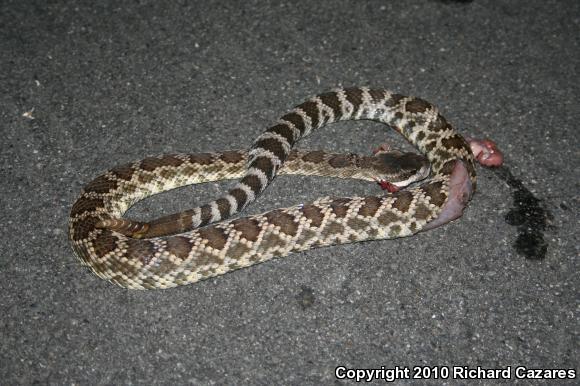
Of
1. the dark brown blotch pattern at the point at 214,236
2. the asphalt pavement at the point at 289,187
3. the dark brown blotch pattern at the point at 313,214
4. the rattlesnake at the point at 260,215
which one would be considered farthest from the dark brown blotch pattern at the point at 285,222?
the dark brown blotch pattern at the point at 214,236

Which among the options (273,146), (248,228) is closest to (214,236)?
(248,228)

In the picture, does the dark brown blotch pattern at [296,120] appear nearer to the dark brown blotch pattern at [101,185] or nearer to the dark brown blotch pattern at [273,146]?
the dark brown blotch pattern at [273,146]

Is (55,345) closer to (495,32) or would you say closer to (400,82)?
(400,82)

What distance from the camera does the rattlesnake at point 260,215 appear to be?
4.48 meters

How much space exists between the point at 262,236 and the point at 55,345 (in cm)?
179

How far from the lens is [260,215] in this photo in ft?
15.8

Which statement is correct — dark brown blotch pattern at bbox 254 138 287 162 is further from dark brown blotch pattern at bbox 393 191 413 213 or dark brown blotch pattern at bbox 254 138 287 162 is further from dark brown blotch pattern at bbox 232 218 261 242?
dark brown blotch pattern at bbox 393 191 413 213

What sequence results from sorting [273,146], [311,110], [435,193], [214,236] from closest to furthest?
[214,236]
[435,193]
[273,146]
[311,110]

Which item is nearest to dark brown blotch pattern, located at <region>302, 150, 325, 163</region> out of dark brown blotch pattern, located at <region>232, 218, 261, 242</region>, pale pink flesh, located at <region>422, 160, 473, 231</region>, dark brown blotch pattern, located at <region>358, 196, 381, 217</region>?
dark brown blotch pattern, located at <region>358, 196, 381, 217</region>

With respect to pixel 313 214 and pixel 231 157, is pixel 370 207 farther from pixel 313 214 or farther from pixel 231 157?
pixel 231 157

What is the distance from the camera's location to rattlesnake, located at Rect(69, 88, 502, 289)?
4.48 metres

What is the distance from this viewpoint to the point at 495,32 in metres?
6.95

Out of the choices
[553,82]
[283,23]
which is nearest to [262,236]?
[283,23]

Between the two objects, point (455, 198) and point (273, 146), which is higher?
point (273, 146)
